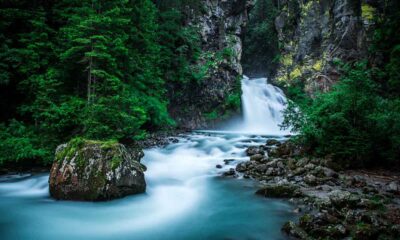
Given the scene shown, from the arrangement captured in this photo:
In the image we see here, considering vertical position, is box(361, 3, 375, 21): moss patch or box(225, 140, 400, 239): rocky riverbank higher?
box(361, 3, 375, 21): moss patch

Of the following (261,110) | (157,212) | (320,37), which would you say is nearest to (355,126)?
(157,212)

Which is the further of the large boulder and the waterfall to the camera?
the waterfall

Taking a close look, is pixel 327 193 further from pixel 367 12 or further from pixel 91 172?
pixel 367 12

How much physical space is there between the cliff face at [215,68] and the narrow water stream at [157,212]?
39.7 ft

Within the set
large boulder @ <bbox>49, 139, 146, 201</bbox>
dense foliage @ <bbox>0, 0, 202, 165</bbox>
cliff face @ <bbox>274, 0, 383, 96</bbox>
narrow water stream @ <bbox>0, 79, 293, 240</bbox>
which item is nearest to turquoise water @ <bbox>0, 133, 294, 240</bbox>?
narrow water stream @ <bbox>0, 79, 293, 240</bbox>

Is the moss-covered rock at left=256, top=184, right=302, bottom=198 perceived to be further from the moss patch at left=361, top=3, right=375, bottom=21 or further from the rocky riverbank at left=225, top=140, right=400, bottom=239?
the moss patch at left=361, top=3, right=375, bottom=21

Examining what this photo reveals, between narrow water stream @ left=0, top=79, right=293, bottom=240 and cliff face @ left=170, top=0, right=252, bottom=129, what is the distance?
477 inches

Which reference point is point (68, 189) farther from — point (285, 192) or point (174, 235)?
point (285, 192)

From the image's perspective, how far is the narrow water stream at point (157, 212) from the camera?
Answer: 568cm

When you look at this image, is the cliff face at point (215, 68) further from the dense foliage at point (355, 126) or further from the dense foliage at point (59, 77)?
the dense foliage at point (355, 126)

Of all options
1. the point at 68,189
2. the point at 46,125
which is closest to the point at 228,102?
the point at 46,125

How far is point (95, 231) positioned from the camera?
5715 millimetres

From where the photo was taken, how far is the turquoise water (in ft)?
18.6

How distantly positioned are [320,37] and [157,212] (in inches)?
949
